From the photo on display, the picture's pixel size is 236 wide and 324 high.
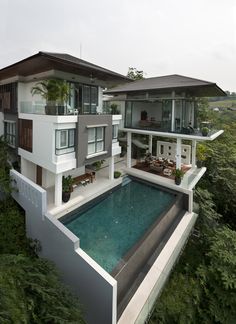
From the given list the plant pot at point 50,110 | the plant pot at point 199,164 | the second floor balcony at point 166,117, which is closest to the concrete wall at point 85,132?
the plant pot at point 50,110

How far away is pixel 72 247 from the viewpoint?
802 centimetres

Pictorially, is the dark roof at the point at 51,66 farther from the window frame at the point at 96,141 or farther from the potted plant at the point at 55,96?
the window frame at the point at 96,141

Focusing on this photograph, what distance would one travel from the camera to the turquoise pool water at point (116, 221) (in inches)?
355

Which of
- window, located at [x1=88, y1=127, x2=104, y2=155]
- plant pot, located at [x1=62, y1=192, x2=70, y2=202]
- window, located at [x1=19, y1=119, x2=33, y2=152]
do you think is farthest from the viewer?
window, located at [x1=88, y1=127, x2=104, y2=155]

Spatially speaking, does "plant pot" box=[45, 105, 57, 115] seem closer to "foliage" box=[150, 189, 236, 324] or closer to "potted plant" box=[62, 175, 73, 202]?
"potted plant" box=[62, 175, 73, 202]

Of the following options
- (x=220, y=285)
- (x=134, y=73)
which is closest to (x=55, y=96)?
(x=220, y=285)

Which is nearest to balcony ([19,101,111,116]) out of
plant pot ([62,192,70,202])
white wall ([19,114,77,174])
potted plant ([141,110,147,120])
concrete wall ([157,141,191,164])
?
white wall ([19,114,77,174])

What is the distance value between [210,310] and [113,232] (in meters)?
5.14

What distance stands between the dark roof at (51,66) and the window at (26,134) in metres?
3.01

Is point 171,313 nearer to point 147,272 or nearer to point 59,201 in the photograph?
point 147,272

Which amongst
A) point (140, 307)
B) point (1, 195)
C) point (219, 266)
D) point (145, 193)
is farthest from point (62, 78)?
point (219, 266)

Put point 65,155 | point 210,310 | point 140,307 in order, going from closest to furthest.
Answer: point 140,307
point 210,310
point 65,155

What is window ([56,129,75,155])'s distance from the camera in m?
11.0

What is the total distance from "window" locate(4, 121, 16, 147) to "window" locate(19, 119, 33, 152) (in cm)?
95
